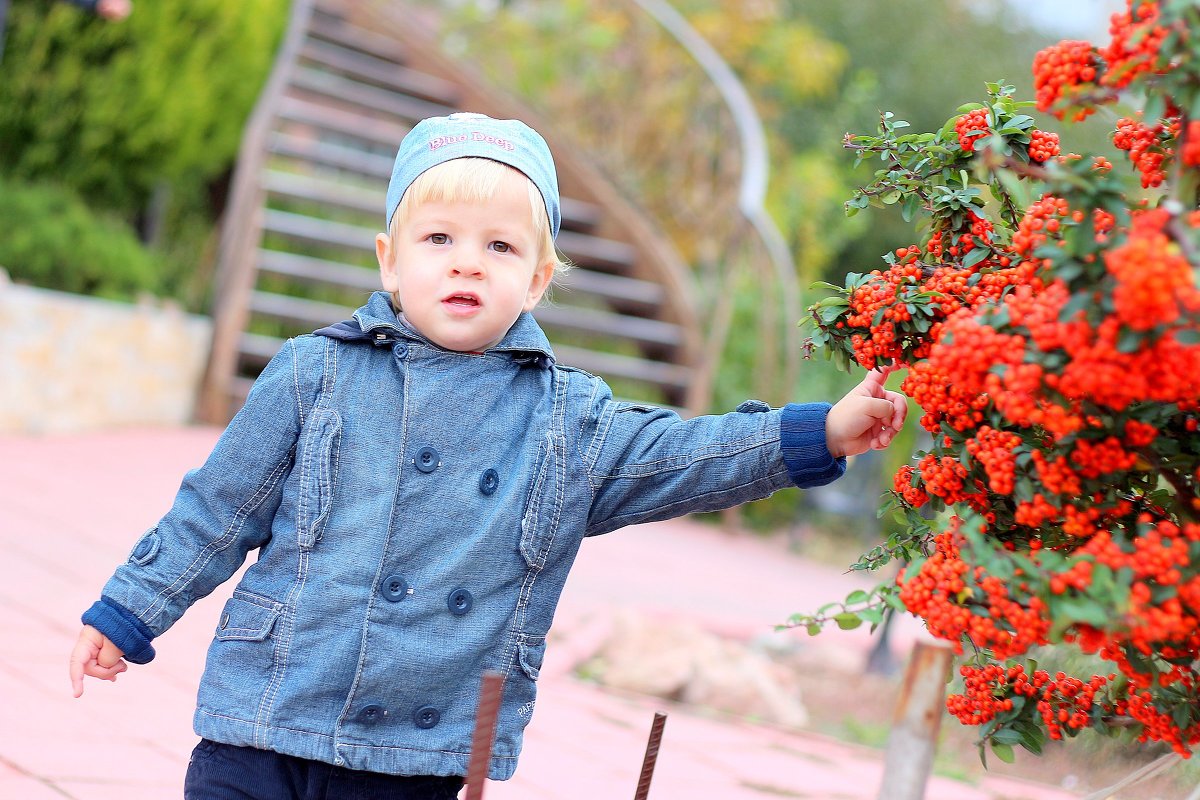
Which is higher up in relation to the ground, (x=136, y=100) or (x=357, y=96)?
(x=357, y=96)

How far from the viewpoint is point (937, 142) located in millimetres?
1767

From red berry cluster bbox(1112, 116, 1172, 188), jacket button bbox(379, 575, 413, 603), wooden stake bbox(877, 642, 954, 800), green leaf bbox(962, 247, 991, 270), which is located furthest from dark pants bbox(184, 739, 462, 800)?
red berry cluster bbox(1112, 116, 1172, 188)

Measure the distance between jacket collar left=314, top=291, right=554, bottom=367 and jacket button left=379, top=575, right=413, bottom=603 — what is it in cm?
37

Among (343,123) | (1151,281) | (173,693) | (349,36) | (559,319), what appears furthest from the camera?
(349,36)

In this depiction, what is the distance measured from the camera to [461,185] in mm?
1987

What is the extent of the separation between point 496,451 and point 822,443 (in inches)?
19.2

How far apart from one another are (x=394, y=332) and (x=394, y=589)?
1.30ft

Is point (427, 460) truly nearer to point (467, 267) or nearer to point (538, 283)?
→ point (467, 267)

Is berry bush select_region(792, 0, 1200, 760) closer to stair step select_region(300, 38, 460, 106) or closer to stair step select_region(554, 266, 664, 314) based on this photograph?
stair step select_region(554, 266, 664, 314)

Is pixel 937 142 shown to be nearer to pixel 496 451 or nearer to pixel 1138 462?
pixel 1138 462

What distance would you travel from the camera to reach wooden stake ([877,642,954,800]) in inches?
93.0

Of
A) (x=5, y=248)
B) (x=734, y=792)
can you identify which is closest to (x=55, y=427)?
(x=5, y=248)

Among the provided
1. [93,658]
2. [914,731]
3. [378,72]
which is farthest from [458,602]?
[378,72]

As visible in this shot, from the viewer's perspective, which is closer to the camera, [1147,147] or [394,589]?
[1147,147]
